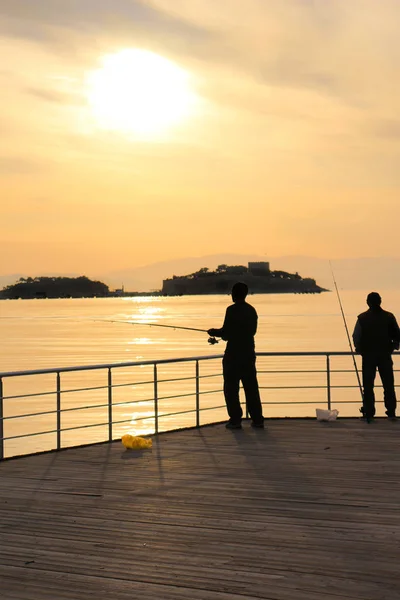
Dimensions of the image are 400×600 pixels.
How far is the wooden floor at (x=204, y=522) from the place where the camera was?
5180 millimetres

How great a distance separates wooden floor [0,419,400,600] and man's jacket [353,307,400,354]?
2.22m

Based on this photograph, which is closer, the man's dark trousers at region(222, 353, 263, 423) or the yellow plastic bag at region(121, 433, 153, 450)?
the yellow plastic bag at region(121, 433, 153, 450)

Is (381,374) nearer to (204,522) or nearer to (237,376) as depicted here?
(237,376)

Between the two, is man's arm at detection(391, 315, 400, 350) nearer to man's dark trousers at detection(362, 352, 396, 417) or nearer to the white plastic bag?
man's dark trousers at detection(362, 352, 396, 417)

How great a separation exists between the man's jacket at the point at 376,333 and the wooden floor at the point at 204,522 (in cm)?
222

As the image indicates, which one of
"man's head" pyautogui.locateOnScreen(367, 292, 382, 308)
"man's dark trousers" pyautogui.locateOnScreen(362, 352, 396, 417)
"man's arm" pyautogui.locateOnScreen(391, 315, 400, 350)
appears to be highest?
"man's head" pyautogui.locateOnScreen(367, 292, 382, 308)

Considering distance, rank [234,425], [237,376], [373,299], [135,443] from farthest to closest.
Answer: [373,299] < [234,425] < [237,376] < [135,443]

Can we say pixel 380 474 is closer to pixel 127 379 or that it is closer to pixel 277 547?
pixel 277 547

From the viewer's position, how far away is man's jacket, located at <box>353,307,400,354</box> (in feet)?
40.9

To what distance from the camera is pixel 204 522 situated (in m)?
6.68

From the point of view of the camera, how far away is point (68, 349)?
87688 mm

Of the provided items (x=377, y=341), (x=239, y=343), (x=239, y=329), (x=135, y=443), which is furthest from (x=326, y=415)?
(x=135, y=443)

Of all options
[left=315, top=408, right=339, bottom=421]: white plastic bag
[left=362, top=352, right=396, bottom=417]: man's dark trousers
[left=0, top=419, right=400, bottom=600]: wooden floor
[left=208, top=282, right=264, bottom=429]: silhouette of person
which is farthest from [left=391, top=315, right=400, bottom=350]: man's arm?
[left=0, top=419, right=400, bottom=600]: wooden floor

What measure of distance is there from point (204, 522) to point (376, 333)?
21.0ft
